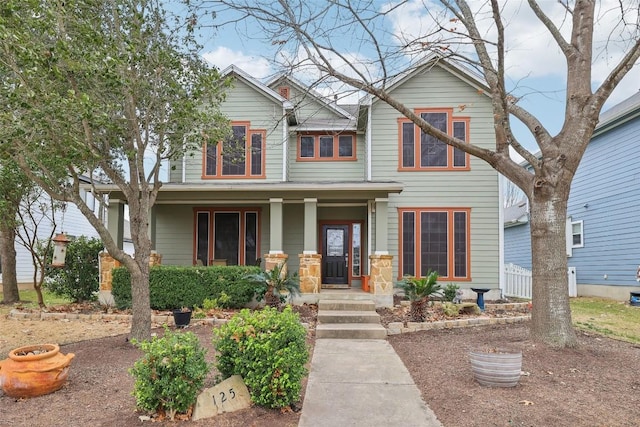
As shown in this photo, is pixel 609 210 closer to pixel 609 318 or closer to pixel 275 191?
pixel 609 318

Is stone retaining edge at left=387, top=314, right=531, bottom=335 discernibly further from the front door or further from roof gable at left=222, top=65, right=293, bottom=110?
roof gable at left=222, top=65, right=293, bottom=110

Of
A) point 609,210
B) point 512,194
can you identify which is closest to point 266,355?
point 609,210

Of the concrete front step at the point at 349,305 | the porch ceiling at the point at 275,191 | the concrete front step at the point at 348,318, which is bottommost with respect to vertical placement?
the concrete front step at the point at 348,318

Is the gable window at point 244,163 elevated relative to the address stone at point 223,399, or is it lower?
A: elevated

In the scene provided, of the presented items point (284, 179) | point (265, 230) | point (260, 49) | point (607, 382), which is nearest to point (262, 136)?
point (284, 179)

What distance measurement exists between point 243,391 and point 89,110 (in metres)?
3.69

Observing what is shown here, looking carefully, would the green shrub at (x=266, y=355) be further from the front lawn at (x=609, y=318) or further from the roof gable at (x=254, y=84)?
the roof gable at (x=254, y=84)

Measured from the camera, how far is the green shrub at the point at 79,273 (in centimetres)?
1077

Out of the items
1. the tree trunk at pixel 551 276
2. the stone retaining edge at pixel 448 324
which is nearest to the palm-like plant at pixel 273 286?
the stone retaining edge at pixel 448 324

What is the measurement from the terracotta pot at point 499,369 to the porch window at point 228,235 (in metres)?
8.80

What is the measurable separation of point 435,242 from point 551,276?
19.1 ft

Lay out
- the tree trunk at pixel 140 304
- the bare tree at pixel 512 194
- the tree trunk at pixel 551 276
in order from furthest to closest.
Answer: the bare tree at pixel 512 194, the tree trunk at pixel 140 304, the tree trunk at pixel 551 276

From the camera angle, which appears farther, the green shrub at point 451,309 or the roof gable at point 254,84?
the roof gable at point 254,84

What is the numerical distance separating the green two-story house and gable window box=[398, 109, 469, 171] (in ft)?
0.09
